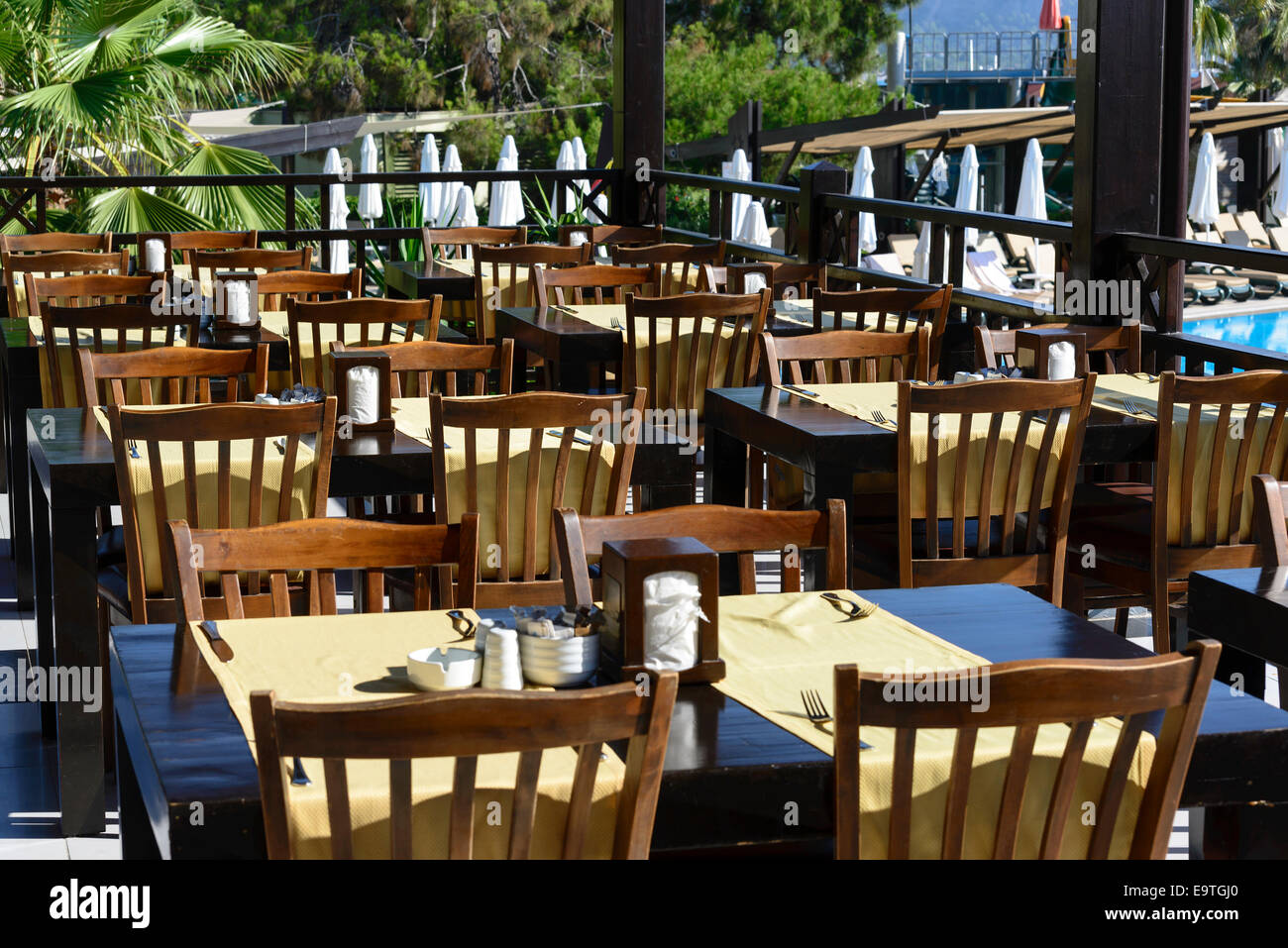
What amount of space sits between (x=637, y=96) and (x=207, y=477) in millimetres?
6087

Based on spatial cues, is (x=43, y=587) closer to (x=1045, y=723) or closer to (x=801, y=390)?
(x=801, y=390)

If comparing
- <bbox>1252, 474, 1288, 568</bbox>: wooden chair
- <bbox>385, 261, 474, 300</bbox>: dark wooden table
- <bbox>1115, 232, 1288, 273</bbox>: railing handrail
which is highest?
<bbox>1115, 232, 1288, 273</bbox>: railing handrail

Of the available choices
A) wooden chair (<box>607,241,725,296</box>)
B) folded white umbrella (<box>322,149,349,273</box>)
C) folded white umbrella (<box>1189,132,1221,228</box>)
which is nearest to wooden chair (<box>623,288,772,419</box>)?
wooden chair (<box>607,241,725,296</box>)

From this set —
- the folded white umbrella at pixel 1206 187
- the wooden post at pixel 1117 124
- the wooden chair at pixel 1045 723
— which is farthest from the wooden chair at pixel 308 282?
the folded white umbrella at pixel 1206 187

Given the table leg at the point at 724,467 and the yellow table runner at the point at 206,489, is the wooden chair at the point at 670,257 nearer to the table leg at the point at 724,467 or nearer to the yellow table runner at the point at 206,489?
the table leg at the point at 724,467

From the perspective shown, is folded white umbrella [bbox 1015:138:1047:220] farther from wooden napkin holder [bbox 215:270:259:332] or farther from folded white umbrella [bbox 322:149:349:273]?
wooden napkin holder [bbox 215:270:259:332]

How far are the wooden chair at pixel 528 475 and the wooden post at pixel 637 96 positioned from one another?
5661 mm

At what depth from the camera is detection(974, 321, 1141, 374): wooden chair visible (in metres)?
4.36

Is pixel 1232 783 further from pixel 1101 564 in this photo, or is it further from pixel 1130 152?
pixel 1130 152

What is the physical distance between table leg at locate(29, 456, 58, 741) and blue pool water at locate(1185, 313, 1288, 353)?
17061mm

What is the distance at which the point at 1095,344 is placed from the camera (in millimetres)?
4625

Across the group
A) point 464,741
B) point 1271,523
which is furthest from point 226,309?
point 464,741

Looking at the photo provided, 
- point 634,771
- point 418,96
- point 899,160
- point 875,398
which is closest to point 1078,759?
point 634,771

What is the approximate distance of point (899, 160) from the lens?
23625 mm
